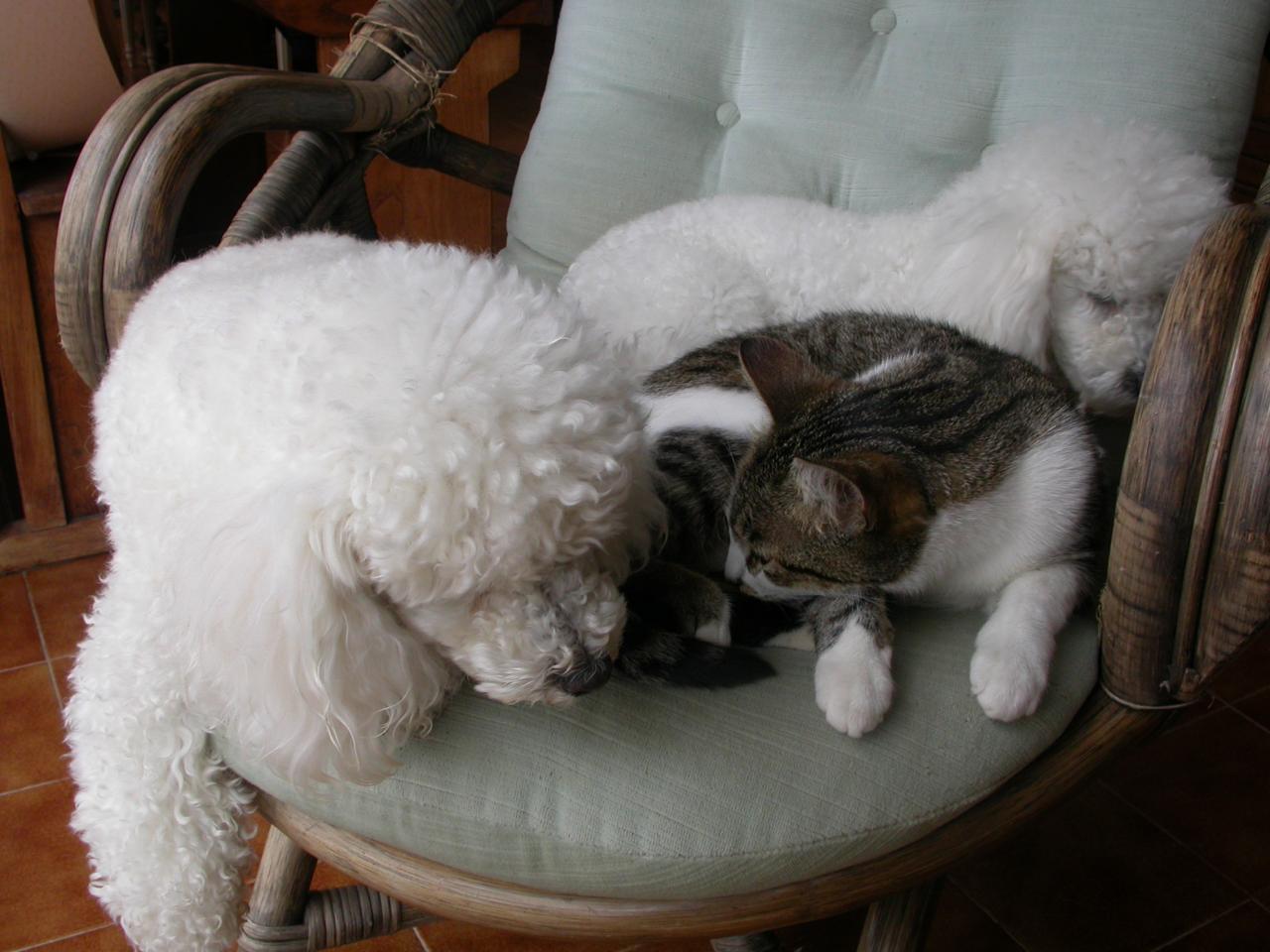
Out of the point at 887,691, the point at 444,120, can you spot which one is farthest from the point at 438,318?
the point at 444,120

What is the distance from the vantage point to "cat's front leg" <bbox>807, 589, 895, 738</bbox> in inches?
31.7

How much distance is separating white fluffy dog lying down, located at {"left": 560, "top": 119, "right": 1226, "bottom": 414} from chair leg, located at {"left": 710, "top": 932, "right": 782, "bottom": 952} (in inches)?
25.4

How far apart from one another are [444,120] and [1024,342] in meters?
1.21

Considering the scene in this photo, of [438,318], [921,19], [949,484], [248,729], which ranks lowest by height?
[248,729]

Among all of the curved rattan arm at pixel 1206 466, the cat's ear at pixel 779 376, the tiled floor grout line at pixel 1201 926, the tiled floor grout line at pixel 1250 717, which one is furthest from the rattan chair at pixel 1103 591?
the tiled floor grout line at pixel 1250 717

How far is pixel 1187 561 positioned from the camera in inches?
30.2

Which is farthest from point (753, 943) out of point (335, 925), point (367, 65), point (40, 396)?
point (40, 396)

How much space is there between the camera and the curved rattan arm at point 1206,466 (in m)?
0.71

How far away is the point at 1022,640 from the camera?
87cm

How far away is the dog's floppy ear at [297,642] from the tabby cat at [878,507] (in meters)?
0.21

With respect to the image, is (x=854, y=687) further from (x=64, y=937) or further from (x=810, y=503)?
(x=64, y=937)

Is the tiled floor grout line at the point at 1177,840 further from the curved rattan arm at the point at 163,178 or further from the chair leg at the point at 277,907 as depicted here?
the curved rattan arm at the point at 163,178

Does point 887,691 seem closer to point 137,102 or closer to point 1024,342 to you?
point 1024,342

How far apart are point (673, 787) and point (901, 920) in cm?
36
